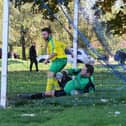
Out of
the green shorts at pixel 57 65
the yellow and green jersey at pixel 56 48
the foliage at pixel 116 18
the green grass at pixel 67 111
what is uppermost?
the foliage at pixel 116 18

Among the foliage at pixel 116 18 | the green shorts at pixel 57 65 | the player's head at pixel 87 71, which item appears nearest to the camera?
the player's head at pixel 87 71

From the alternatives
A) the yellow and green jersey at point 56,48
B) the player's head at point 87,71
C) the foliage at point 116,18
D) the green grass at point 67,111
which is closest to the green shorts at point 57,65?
the yellow and green jersey at point 56,48

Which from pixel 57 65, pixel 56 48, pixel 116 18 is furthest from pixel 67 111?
pixel 116 18

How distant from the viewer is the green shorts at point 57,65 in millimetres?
13344

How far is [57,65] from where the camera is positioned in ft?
43.8

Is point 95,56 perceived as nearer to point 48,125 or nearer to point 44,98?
point 44,98

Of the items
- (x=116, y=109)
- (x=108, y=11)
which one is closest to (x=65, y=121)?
(x=116, y=109)

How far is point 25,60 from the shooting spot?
36969mm

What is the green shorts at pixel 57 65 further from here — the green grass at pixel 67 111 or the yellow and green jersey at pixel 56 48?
the green grass at pixel 67 111

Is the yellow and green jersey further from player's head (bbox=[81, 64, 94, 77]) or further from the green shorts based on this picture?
player's head (bbox=[81, 64, 94, 77])

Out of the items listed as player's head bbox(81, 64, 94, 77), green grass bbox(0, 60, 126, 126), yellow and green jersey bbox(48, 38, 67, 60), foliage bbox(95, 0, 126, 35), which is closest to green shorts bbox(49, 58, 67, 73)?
yellow and green jersey bbox(48, 38, 67, 60)

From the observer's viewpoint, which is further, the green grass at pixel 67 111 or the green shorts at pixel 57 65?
the green shorts at pixel 57 65

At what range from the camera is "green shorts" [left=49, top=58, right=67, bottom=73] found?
13.3 meters

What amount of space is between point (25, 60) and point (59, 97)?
24.6 m
